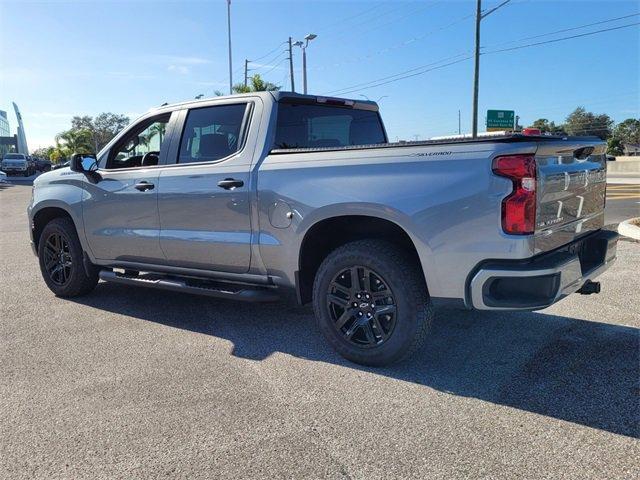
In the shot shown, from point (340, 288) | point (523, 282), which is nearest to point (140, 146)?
point (340, 288)

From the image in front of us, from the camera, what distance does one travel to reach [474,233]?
3.22 meters

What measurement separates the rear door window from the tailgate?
2311mm

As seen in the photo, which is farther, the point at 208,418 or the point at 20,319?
the point at 20,319

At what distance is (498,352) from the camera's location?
4.06 meters

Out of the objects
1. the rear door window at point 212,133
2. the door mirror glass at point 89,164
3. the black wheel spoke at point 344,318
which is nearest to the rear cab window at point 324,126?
the rear door window at point 212,133

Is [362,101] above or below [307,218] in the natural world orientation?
above

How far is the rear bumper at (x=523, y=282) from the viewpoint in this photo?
3.14 m

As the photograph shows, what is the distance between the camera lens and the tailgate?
3.20 metres

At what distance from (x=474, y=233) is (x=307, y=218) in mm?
1203

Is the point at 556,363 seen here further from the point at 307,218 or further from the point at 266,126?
the point at 266,126

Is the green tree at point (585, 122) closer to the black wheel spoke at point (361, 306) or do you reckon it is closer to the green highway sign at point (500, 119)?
the green highway sign at point (500, 119)

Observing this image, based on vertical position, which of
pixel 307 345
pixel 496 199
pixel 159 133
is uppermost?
pixel 159 133

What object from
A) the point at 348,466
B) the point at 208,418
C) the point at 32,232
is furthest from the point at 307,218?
the point at 32,232

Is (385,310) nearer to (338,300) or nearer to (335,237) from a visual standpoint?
(338,300)
